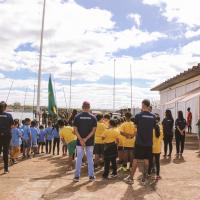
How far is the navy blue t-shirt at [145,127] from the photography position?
905 centimetres

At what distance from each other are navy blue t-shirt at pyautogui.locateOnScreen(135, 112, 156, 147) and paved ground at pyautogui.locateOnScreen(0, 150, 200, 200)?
3.26 ft

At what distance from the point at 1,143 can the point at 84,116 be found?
2469mm

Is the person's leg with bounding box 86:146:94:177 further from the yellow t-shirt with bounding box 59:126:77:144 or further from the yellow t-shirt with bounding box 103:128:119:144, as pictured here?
the yellow t-shirt with bounding box 59:126:77:144

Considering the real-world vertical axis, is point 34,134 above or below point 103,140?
above

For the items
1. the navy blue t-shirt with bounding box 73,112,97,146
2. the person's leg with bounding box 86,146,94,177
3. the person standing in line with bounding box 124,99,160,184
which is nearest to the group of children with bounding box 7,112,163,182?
the person's leg with bounding box 86,146,94,177

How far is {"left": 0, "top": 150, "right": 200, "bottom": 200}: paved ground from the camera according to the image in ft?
26.3

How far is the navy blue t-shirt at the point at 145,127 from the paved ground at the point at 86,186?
3.26 feet

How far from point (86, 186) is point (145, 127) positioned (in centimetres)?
183

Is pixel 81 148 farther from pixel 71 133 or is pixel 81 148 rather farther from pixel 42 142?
pixel 42 142

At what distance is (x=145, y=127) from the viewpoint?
9055 mm

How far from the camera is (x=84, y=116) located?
9.60 meters

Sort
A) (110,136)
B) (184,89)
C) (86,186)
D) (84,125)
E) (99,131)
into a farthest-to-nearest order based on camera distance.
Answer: (184,89), (99,131), (110,136), (84,125), (86,186)

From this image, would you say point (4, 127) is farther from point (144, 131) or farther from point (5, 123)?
point (144, 131)

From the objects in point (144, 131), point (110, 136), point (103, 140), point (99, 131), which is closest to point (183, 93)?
point (99, 131)
